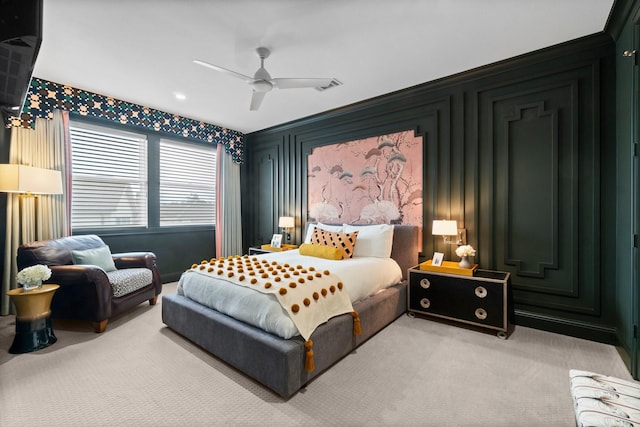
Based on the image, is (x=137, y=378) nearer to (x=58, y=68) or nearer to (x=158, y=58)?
(x=158, y=58)

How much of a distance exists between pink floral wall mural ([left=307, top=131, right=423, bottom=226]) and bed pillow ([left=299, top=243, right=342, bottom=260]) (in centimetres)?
96

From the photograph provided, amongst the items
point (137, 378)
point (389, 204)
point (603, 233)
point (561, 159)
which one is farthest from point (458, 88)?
point (137, 378)

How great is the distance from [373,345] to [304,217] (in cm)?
278

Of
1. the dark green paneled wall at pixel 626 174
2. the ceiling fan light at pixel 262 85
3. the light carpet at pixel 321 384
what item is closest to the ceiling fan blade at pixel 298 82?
the ceiling fan light at pixel 262 85

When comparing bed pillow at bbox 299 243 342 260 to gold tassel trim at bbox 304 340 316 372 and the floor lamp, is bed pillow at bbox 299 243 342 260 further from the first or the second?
the floor lamp

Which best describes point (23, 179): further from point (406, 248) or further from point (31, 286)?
point (406, 248)

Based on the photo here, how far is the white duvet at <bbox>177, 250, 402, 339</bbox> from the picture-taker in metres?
2.03

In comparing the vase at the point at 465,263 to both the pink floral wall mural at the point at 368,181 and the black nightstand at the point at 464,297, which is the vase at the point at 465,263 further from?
the pink floral wall mural at the point at 368,181

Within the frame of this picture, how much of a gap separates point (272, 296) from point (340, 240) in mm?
1607

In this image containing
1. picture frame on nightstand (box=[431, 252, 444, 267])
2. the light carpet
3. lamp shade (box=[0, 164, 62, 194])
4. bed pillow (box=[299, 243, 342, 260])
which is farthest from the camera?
bed pillow (box=[299, 243, 342, 260])

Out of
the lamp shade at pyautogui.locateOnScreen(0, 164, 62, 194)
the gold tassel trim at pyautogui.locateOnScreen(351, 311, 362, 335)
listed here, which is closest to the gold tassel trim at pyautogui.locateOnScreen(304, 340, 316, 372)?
the gold tassel trim at pyautogui.locateOnScreen(351, 311, 362, 335)

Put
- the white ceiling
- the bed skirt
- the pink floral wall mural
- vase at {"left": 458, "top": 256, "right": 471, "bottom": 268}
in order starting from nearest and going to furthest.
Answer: the bed skirt < the white ceiling < vase at {"left": 458, "top": 256, "right": 471, "bottom": 268} < the pink floral wall mural

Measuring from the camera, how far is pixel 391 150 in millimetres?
3988

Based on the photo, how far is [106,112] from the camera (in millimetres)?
4012
